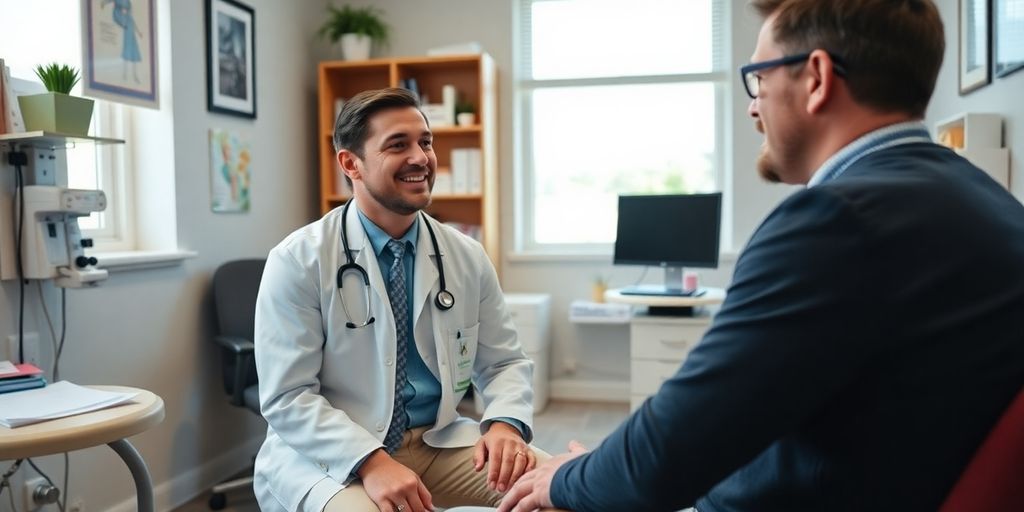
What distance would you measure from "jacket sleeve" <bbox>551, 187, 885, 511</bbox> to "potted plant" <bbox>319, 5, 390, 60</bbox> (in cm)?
375

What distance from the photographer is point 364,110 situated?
1.77 metres

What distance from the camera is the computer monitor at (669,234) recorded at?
3713mm

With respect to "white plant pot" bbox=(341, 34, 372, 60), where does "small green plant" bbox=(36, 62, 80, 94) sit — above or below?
below

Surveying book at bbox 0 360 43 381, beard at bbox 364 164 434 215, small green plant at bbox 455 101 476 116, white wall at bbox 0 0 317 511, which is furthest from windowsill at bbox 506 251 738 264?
book at bbox 0 360 43 381

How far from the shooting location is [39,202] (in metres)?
2.23

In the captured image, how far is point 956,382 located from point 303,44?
402cm

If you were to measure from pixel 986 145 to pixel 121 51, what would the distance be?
299 cm

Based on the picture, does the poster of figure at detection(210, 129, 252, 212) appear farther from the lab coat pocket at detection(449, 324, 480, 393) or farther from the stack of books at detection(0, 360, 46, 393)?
the lab coat pocket at detection(449, 324, 480, 393)

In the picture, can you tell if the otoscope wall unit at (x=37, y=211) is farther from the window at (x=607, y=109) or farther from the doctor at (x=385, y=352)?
the window at (x=607, y=109)

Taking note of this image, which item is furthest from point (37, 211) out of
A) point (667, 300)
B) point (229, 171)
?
point (667, 300)

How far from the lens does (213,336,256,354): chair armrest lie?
9.09 feet

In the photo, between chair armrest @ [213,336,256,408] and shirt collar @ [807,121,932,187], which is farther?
chair armrest @ [213,336,256,408]

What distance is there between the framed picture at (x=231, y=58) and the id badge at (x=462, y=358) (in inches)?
80.8

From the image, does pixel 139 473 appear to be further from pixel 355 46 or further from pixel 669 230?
pixel 355 46
